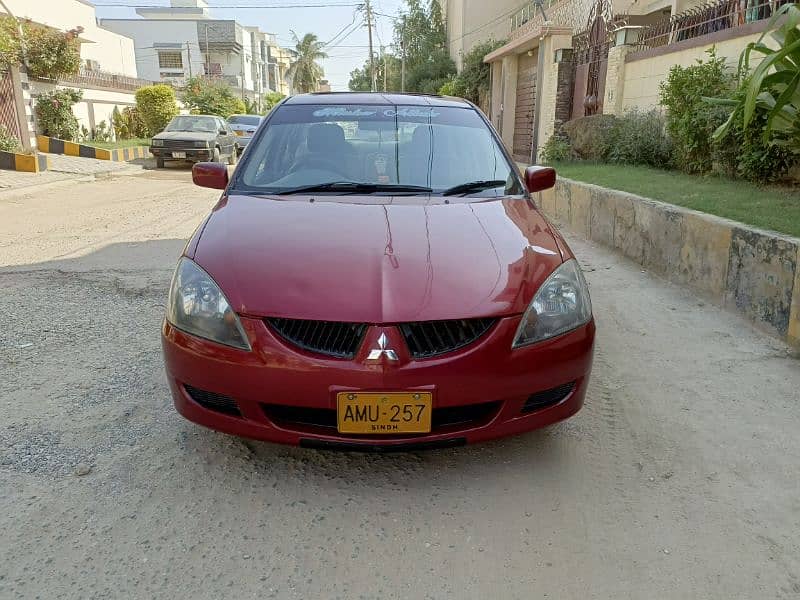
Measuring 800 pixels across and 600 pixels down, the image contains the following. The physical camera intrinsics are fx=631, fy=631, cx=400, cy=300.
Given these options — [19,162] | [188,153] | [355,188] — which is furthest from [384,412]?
[188,153]

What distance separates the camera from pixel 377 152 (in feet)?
11.3

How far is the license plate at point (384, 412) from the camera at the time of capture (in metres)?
2.14

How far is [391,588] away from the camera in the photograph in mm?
1920

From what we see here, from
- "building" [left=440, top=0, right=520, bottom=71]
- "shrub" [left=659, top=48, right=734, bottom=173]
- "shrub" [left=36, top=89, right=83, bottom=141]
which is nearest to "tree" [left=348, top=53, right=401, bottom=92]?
"building" [left=440, top=0, right=520, bottom=71]

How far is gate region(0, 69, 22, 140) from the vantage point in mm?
14031

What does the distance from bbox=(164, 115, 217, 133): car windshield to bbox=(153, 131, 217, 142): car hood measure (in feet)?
1.09

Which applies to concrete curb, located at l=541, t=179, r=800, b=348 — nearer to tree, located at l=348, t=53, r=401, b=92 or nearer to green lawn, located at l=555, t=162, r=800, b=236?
green lawn, located at l=555, t=162, r=800, b=236

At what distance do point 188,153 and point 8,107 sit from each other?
392cm

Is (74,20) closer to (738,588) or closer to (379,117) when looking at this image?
(379,117)

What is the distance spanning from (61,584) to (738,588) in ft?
6.76

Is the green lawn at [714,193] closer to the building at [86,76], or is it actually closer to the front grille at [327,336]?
the front grille at [327,336]

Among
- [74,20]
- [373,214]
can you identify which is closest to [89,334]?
[373,214]

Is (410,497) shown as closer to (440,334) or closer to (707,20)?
(440,334)

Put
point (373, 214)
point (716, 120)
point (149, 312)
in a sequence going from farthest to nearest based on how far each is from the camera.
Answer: point (716, 120) < point (149, 312) < point (373, 214)
